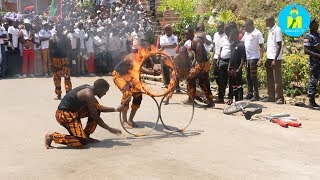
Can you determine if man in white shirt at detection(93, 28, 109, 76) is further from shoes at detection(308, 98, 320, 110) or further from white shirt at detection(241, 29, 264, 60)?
shoes at detection(308, 98, 320, 110)

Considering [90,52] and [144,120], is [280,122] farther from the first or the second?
[90,52]

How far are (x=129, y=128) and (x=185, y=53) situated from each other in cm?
359

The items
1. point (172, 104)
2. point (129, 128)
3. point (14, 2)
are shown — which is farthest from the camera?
point (14, 2)

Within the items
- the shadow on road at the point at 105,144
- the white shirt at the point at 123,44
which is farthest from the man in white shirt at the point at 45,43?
the shadow on road at the point at 105,144

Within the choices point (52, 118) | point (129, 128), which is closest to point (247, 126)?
point (129, 128)

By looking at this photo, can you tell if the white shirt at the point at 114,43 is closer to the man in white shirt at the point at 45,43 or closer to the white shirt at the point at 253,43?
the man in white shirt at the point at 45,43

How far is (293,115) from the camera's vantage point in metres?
9.90

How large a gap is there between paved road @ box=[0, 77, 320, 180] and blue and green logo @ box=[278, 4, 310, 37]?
247cm

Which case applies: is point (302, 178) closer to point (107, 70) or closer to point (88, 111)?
point (88, 111)

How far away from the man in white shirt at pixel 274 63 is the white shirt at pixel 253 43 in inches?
8.5

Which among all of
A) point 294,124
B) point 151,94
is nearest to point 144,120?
point 151,94

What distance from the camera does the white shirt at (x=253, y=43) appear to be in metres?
11.2

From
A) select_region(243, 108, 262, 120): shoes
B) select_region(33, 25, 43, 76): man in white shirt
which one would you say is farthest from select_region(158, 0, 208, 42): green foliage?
select_region(243, 108, 262, 120): shoes

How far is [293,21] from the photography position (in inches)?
472
